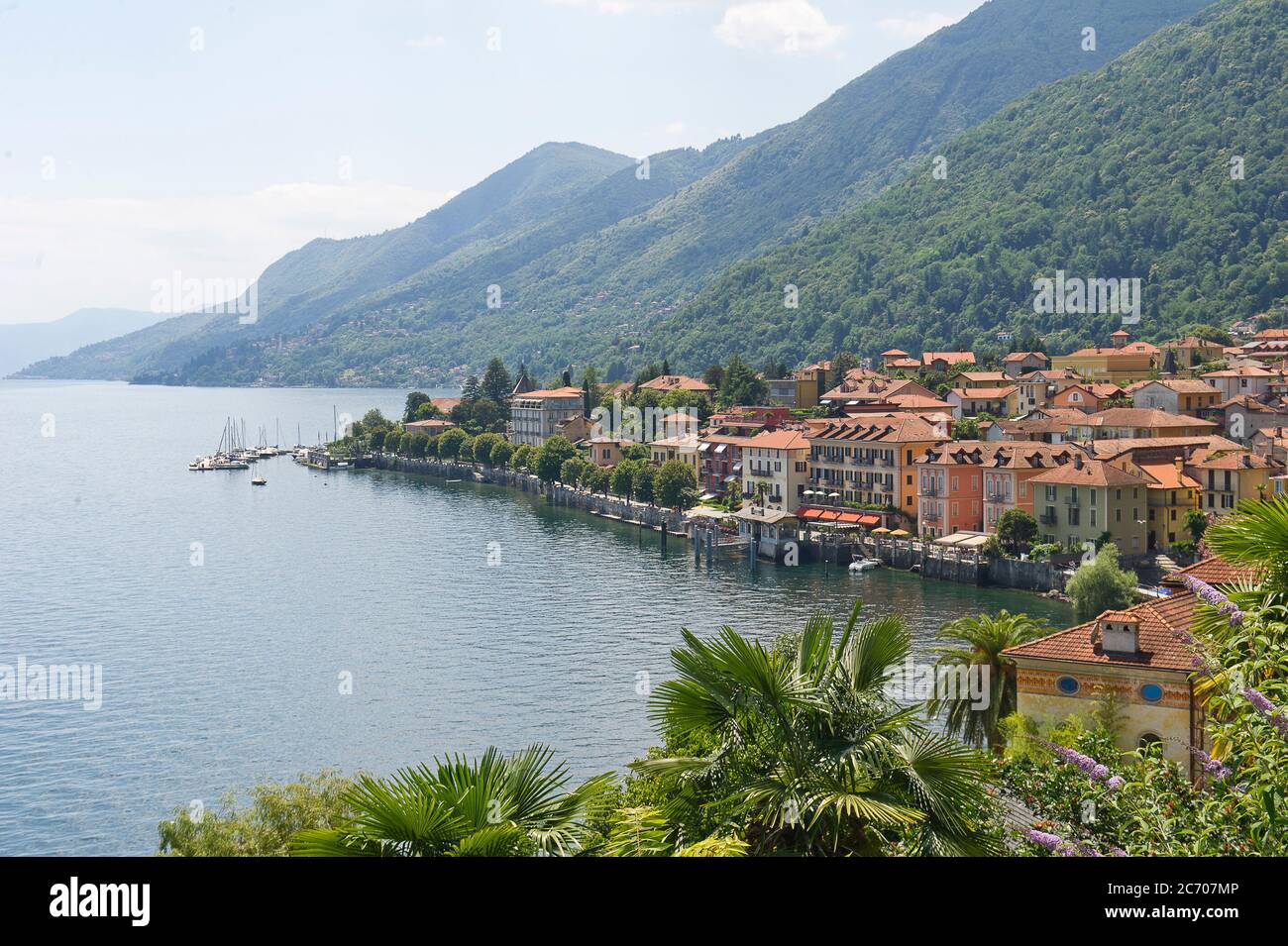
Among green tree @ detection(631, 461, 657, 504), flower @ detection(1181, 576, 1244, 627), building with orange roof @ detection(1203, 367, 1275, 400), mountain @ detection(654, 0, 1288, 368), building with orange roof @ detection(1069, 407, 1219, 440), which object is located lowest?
green tree @ detection(631, 461, 657, 504)

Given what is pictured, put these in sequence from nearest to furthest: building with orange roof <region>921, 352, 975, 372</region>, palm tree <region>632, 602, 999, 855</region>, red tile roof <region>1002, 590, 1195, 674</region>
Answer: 1. palm tree <region>632, 602, 999, 855</region>
2. red tile roof <region>1002, 590, 1195, 674</region>
3. building with orange roof <region>921, 352, 975, 372</region>

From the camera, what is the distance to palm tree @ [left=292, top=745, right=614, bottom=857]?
6832 mm

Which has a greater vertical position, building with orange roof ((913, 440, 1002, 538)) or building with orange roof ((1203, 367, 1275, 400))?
building with orange roof ((1203, 367, 1275, 400))

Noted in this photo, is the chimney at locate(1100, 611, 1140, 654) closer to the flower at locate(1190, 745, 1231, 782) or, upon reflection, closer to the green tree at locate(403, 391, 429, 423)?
the flower at locate(1190, 745, 1231, 782)

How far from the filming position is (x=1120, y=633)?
2123 centimetres

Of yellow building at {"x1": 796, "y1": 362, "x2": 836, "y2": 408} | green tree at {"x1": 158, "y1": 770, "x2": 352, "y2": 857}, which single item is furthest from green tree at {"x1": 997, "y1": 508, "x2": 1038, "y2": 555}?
yellow building at {"x1": 796, "y1": 362, "x2": 836, "y2": 408}

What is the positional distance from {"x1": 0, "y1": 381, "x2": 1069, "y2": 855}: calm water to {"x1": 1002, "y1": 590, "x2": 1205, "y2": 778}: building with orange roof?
1174 centimetres

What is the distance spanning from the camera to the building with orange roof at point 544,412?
120 m

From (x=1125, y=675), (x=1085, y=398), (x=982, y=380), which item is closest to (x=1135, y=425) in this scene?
(x=1085, y=398)

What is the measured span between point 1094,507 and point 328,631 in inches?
1251

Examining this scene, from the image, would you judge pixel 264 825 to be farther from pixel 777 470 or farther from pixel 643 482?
pixel 643 482

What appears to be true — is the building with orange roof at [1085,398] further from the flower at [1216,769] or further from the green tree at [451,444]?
the flower at [1216,769]

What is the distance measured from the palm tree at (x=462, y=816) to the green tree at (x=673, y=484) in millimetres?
73253
